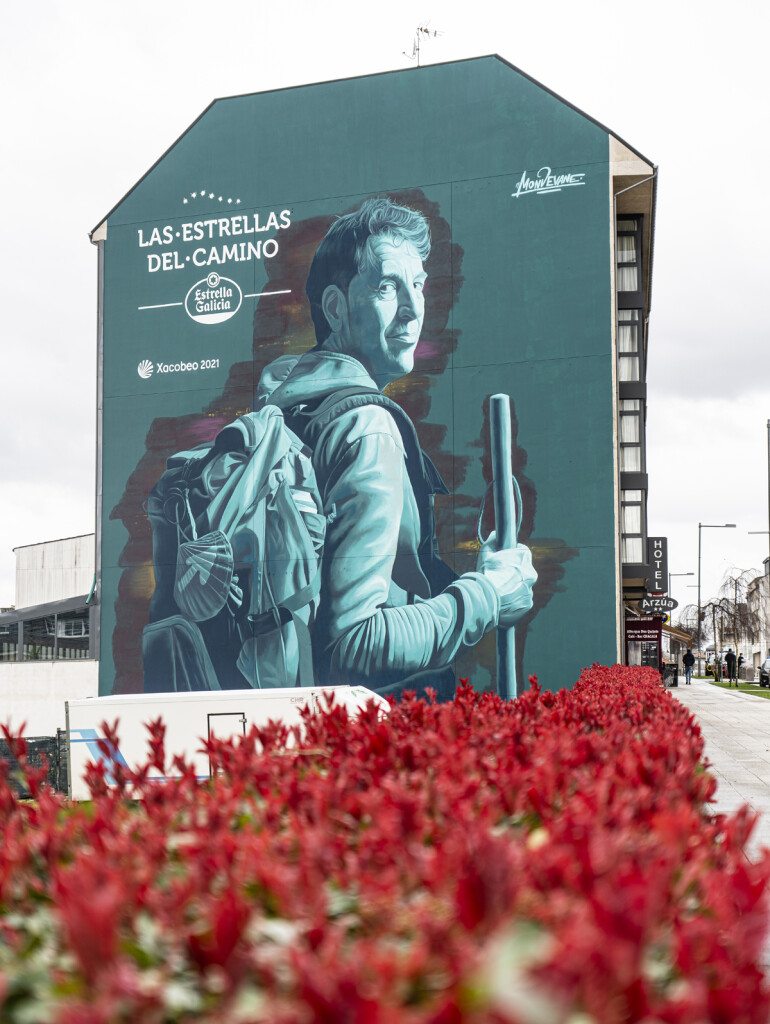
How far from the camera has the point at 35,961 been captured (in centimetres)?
232

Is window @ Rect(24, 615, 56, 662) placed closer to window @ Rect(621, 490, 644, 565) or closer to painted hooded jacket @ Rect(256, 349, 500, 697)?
painted hooded jacket @ Rect(256, 349, 500, 697)

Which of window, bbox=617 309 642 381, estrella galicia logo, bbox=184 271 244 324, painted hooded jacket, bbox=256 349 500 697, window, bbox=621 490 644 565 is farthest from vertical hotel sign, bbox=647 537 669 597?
estrella galicia logo, bbox=184 271 244 324

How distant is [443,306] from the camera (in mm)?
30609

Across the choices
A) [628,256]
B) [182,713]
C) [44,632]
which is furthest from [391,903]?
[44,632]

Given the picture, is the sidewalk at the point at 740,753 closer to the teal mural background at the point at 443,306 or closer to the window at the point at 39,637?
the teal mural background at the point at 443,306

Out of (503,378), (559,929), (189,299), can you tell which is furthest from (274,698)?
(559,929)

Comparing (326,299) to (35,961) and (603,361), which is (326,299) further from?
(35,961)

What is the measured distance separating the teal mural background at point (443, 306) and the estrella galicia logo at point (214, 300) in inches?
11.2

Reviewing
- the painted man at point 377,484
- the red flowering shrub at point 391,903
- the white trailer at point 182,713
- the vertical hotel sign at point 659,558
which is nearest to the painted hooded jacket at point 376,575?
the painted man at point 377,484

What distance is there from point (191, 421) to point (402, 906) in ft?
103

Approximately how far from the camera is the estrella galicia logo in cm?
3300
